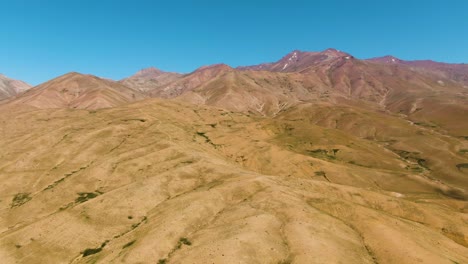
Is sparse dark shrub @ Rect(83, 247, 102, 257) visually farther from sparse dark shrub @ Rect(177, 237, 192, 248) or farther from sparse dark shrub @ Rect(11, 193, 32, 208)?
sparse dark shrub @ Rect(11, 193, 32, 208)

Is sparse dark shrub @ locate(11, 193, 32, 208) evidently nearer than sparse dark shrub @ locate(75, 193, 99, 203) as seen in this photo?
No

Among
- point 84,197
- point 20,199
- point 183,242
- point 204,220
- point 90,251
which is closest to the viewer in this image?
point 183,242

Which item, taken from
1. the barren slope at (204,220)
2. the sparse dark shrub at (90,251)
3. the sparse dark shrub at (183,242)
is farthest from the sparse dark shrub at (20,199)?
the sparse dark shrub at (183,242)

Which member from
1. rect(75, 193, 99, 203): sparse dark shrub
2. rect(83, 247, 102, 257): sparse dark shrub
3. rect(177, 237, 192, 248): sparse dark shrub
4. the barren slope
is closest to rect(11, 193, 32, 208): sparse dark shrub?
the barren slope

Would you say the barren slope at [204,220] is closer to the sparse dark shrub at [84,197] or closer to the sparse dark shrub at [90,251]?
the sparse dark shrub at [90,251]

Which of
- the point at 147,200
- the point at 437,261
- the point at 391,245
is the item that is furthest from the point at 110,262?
the point at 437,261

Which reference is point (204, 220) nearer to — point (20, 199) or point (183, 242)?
point (183, 242)

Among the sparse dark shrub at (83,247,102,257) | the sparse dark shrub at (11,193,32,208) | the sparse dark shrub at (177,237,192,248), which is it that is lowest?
the sparse dark shrub at (83,247,102,257)

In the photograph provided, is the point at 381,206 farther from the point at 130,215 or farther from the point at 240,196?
the point at 130,215

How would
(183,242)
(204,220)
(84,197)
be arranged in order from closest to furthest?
(183,242)
(204,220)
(84,197)

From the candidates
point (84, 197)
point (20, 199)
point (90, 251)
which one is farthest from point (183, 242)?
point (20, 199)

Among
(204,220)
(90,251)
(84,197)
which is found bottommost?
(90,251)

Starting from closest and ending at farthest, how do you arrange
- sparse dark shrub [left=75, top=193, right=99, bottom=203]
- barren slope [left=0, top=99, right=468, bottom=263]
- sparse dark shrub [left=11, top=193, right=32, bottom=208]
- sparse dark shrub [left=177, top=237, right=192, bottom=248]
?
barren slope [left=0, top=99, right=468, bottom=263] → sparse dark shrub [left=177, top=237, right=192, bottom=248] → sparse dark shrub [left=75, top=193, right=99, bottom=203] → sparse dark shrub [left=11, top=193, right=32, bottom=208]
